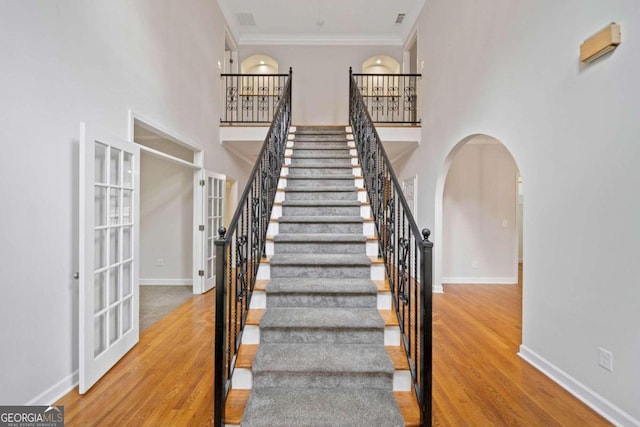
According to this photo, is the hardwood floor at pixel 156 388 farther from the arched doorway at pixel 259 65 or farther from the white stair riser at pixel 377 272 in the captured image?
the arched doorway at pixel 259 65

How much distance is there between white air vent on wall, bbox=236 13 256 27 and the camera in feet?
21.2

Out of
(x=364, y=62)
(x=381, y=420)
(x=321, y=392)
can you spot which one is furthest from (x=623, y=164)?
(x=364, y=62)

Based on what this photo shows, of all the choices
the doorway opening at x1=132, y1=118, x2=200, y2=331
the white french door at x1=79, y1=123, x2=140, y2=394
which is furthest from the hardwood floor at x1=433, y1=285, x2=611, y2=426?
the doorway opening at x1=132, y1=118, x2=200, y2=331

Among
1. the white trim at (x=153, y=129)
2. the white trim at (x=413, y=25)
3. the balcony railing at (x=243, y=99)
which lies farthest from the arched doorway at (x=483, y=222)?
→ the white trim at (x=153, y=129)

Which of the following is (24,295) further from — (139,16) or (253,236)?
(139,16)

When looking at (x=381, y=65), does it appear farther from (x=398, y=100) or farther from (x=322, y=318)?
(x=322, y=318)

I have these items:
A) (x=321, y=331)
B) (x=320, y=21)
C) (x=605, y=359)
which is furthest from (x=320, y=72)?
(x=605, y=359)

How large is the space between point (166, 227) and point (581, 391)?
18.2ft

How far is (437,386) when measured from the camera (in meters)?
2.31

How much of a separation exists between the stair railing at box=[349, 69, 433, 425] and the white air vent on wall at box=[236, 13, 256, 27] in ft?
11.6

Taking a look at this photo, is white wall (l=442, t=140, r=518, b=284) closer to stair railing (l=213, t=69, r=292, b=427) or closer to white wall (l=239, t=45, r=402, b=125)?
white wall (l=239, t=45, r=402, b=125)

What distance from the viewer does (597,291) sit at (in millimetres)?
2068

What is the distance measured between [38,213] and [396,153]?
Result: 6052 millimetres

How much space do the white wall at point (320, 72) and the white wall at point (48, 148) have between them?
4824 millimetres
